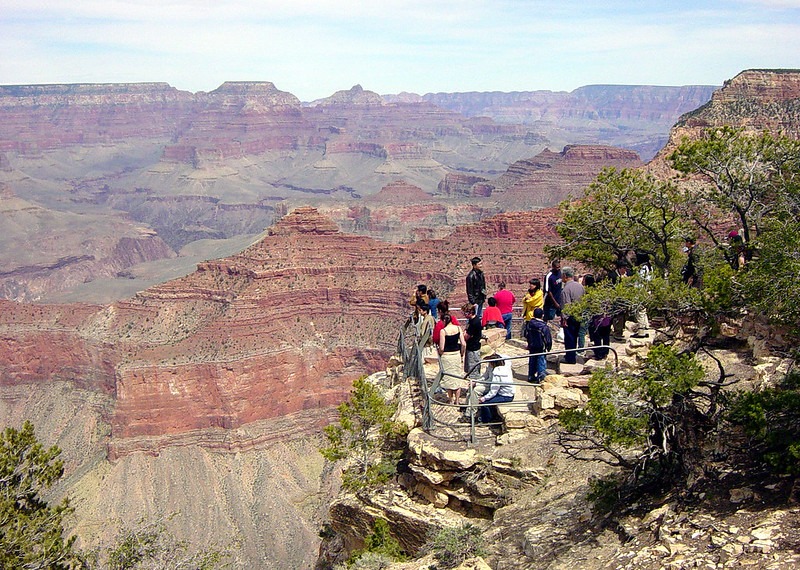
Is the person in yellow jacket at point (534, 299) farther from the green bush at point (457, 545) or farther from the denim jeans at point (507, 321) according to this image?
the green bush at point (457, 545)

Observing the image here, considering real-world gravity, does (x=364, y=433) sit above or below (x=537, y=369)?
below

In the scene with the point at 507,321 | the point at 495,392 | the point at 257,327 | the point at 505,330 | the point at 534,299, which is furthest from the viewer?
the point at 257,327

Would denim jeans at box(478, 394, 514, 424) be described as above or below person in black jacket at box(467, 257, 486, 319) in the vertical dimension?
below

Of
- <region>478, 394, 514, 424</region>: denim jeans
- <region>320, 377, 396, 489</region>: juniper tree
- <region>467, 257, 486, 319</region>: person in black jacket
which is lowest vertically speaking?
<region>320, 377, 396, 489</region>: juniper tree

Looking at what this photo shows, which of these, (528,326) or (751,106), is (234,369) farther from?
(751,106)

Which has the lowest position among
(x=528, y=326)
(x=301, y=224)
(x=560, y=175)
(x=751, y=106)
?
(x=301, y=224)

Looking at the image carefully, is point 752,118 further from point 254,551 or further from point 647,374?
point 647,374

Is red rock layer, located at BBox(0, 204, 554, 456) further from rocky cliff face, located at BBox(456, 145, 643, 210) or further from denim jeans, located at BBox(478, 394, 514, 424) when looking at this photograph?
rocky cliff face, located at BBox(456, 145, 643, 210)

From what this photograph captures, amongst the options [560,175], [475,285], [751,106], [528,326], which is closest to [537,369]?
[528,326]

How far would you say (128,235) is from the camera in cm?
17000

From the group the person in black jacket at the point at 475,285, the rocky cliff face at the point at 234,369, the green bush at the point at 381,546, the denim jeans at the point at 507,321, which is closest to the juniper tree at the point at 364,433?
the green bush at the point at 381,546

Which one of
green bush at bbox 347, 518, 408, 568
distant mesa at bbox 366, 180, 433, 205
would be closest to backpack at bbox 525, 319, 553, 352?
green bush at bbox 347, 518, 408, 568

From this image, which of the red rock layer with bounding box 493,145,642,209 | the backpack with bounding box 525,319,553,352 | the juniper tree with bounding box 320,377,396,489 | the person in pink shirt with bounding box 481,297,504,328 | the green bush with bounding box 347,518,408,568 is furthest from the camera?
the red rock layer with bounding box 493,145,642,209

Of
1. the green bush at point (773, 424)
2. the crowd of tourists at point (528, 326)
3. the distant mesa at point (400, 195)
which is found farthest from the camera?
the distant mesa at point (400, 195)
